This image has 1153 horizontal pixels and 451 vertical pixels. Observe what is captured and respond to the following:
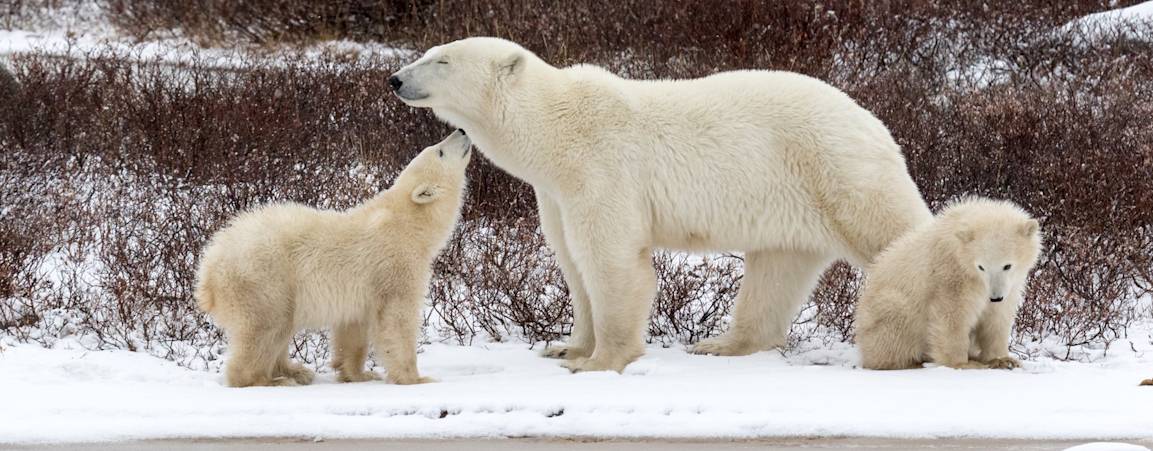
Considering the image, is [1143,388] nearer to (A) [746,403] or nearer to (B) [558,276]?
(A) [746,403]

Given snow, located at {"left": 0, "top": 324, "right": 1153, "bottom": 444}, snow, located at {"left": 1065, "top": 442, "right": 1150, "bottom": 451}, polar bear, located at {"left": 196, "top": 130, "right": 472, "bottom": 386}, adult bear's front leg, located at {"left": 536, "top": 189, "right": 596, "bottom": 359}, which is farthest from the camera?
adult bear's front leg, located at {"left": 536, "top": 189, "right": 596, "bottom": 359}

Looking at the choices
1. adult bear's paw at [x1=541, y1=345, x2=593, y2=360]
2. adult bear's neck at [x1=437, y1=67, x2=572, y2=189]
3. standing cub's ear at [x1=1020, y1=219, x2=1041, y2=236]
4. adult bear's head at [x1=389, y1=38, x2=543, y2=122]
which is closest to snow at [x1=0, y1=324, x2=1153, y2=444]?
standing cub's ear at [x1=1020, y1=219, x2=1041, y2=236]

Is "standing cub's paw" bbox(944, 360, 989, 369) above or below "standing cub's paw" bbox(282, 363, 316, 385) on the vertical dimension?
below

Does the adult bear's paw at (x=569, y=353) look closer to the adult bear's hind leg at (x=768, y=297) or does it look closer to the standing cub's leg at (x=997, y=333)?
the adult bear's hind leg at (x=768, y=297)

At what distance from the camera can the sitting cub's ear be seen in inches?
172

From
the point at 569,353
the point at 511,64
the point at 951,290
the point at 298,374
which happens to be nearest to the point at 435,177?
the point at 511,64

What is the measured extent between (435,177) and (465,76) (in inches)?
17.6

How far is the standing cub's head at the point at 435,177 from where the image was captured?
4398 mm

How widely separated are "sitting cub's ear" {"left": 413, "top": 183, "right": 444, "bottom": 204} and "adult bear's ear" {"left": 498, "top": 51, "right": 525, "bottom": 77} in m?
0.54

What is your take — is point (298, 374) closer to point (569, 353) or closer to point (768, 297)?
point (569, 353)

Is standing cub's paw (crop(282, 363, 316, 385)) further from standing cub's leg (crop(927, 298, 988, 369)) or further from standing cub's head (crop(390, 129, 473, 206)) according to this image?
standing cub's leg (crop(927, 298, 988, 369))

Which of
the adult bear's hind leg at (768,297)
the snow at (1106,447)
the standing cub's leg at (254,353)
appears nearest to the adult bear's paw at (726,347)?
the adult bear's hind leg at (768,297)

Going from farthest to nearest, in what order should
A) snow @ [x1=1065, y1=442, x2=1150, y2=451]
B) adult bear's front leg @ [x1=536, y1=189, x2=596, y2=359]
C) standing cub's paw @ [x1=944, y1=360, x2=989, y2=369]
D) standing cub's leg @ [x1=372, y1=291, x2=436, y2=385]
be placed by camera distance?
adult bear's front leg @ [x1=536, y1=189, x2=596, y2=359] < standing cub's paw @ [x1=944, y1=360, x2=989, y2=369] < standing cub's leg @ [x1=372, y1=291, x2=436, y2=385] < snow @ [x1=1065, y1=442, x2=1150, y2=451]

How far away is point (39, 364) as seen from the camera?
4430 millimetres
